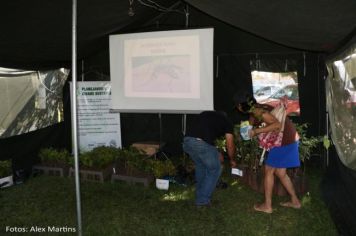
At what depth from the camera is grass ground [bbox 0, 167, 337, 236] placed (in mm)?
3162

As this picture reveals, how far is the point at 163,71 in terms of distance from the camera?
445 centimetres

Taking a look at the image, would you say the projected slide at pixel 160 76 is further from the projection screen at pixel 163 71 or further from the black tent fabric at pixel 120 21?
the black tent fabric at pixel 120 21

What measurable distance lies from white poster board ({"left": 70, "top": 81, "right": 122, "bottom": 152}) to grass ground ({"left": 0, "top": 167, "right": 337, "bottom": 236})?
1222mm

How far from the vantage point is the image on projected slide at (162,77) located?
4.33m

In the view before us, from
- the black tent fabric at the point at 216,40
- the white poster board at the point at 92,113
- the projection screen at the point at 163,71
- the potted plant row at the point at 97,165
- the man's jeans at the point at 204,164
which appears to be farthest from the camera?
the white poster board at the point at 92,113

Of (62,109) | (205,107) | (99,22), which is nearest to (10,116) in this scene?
(62,109)

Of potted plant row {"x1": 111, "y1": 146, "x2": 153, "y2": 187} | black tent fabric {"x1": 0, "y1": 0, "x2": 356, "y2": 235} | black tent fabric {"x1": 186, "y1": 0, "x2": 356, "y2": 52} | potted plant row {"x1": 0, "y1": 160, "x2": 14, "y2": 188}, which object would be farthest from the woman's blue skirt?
potted plant row {"x1": 0, "y1": 160, "x2": 14, "y2": 188}

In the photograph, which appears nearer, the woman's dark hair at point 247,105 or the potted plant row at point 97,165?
the woman's dark hair at point 247,105

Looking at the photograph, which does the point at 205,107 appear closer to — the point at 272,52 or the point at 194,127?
the point at 194,127

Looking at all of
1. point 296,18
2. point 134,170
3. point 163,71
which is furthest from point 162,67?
point 296,18

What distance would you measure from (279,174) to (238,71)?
2.29m

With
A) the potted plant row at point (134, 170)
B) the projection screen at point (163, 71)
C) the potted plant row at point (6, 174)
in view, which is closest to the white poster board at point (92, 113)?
the projection screen at point (163, 71)

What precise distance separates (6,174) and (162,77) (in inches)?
99.1

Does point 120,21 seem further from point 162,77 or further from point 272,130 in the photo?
point 272,130
